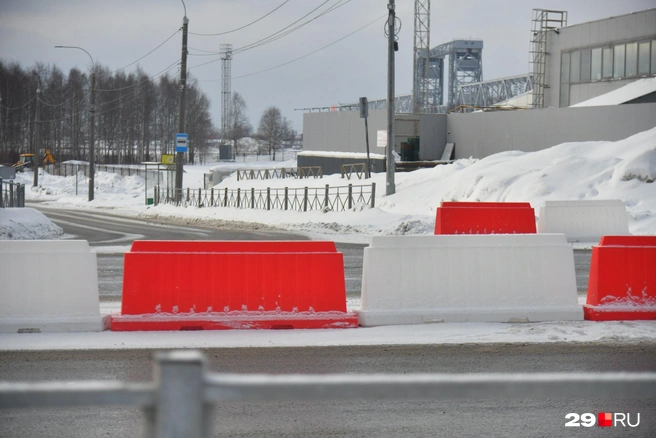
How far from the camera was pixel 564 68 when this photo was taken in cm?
5262

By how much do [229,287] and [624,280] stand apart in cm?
460

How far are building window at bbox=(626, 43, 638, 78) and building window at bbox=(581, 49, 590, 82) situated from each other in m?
3.33

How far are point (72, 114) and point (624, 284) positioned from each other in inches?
4265

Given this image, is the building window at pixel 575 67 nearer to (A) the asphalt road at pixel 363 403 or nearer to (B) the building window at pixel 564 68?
(B) the building window at pixel 564 68

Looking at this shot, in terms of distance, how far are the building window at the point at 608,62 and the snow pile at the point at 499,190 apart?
1831 centimetres

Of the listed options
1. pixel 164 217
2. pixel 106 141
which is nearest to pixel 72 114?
pixel 106 141

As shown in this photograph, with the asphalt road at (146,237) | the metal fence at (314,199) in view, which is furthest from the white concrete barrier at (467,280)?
the metal fence at (314,199)

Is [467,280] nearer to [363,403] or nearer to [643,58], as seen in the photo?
[363,403]

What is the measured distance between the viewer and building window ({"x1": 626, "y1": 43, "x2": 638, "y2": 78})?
46.8 m

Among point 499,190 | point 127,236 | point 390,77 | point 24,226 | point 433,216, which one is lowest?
point 127,236

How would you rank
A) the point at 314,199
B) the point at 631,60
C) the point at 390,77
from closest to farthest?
the point at 390,77, the point at 314,199, the point at 631,60

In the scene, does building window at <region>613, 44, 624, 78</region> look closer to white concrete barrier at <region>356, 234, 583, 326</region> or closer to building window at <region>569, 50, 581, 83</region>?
building window at <region>569, 50, 581, 83</region>

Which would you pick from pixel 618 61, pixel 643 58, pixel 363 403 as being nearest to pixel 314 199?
pixel 643 58

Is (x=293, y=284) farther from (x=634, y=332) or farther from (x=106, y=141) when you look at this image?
(x=106, y=141)
